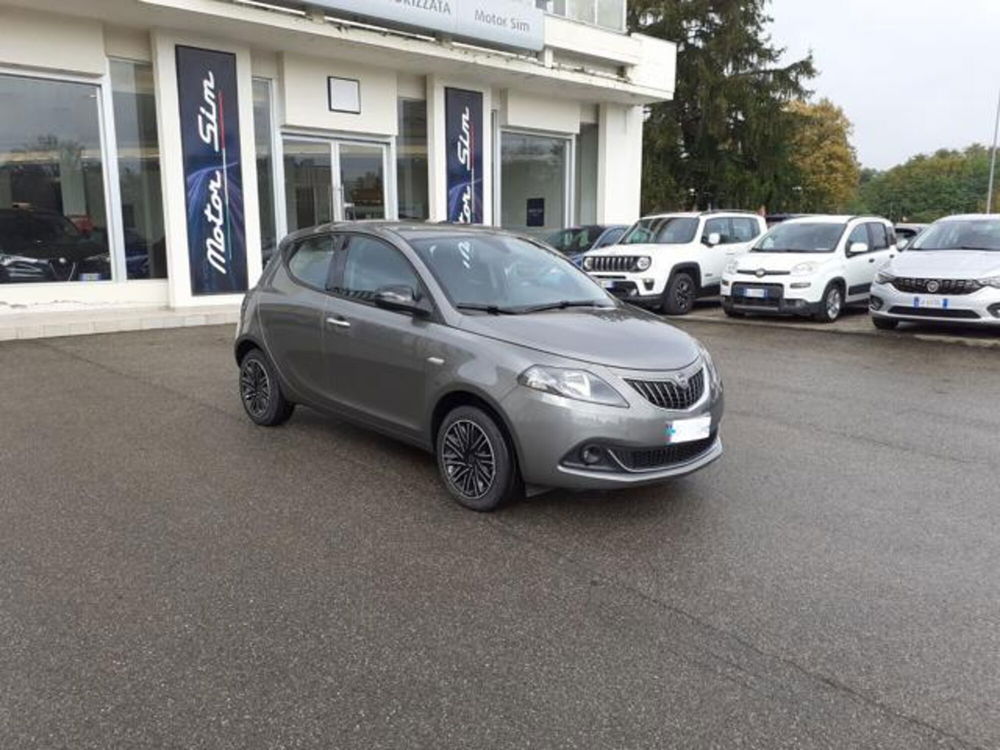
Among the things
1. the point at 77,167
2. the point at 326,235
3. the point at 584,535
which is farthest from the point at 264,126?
the point at 584,535

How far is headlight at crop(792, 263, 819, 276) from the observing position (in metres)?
12.8

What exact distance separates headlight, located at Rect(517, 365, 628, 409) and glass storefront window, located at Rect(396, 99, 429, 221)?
1283cm

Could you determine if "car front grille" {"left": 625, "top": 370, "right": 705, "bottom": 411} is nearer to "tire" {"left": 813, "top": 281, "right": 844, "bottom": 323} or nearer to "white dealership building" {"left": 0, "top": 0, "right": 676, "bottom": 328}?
"tire" {"left": 813, "top": 281, "right": 844, "bottom": 323}

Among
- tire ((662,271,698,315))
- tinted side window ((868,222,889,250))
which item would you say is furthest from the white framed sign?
tinted side window ((868,222,889,250))

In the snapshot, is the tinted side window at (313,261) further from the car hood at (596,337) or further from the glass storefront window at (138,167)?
the glass storefront window at (138,167)

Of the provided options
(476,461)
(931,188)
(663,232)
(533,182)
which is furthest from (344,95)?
(931,188)

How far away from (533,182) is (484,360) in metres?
16.3

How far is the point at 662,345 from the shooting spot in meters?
4.96

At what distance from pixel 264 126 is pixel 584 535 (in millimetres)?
12529

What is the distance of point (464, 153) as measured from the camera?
696 inches

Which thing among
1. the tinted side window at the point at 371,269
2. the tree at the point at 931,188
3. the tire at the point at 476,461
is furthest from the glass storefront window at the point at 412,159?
the tree at the point at 931,188

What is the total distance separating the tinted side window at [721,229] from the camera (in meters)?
15.0

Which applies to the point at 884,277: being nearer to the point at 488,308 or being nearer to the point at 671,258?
the point at 671,258

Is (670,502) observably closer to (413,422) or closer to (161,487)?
(413,422)
